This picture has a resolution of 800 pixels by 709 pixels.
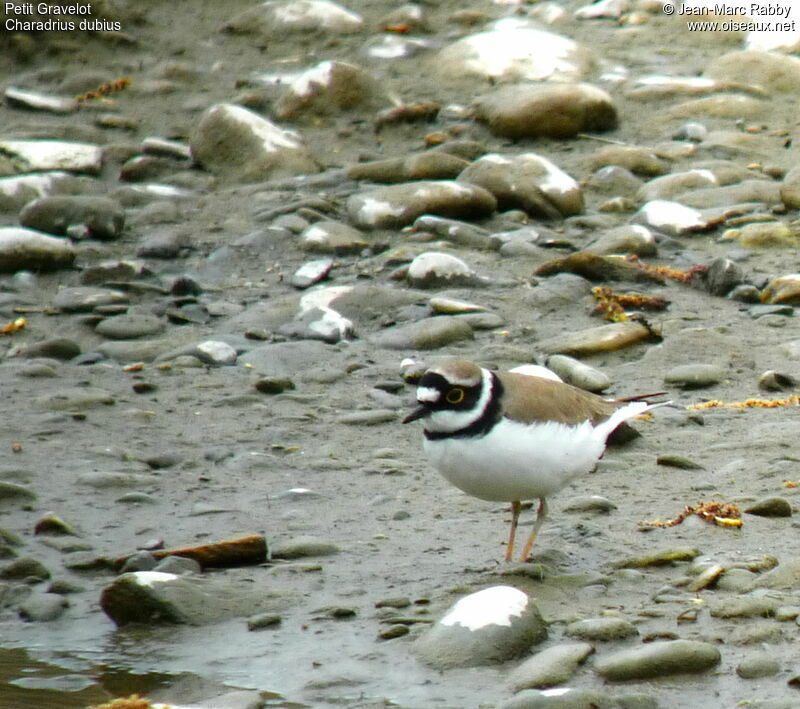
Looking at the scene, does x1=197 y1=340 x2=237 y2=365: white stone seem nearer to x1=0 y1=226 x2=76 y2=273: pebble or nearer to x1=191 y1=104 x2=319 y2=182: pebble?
x1=0 y1=226 x2=76 y2=273: pebble

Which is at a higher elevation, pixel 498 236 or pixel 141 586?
pixel 498 236

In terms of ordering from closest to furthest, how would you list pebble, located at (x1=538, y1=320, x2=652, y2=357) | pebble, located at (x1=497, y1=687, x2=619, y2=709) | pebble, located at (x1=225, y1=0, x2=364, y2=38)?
pebble, located at (x1=497, y1=687, x2=619, y2=709), pebble, located at (x1=538, y1=320, x2=652, y2=357), pebble, located at (x1=225, y1=0, x2=364, y2=38)

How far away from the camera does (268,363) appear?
25.9 ft

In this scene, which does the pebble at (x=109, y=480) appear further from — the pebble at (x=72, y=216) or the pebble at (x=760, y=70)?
the pebble at (x=760, y=70)

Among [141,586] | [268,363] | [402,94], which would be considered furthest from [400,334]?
[402,94]

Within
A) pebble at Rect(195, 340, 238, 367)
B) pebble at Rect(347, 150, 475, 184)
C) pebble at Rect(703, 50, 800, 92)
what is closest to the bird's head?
pebble at Rect(195, 340, 238, 367)

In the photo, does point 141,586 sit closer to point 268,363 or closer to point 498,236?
point 268,363

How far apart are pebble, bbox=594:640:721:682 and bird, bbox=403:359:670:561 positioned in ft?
3.42

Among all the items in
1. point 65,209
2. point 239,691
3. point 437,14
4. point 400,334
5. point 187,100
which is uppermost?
point 437,14

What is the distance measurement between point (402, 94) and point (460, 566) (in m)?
7.71

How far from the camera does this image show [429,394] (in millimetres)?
5148

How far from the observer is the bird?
5055mm

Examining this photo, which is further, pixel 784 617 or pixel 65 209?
pixel 65 209

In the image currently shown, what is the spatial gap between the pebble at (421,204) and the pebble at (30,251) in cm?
Result: 216
